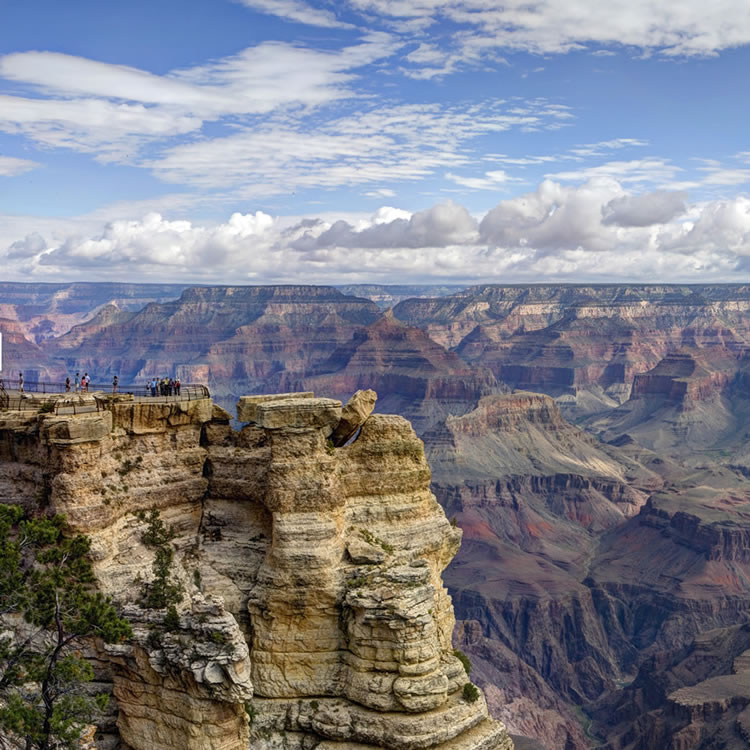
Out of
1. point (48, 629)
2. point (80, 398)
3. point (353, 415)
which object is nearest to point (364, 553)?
point (353, 415)

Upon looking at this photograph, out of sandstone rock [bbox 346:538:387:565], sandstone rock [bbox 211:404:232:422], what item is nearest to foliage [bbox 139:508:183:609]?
sandstone rock [bbox 211:404:232:422]

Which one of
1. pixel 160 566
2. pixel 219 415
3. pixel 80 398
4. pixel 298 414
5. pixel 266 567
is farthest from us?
pixel 219 415

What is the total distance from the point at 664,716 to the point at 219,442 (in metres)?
84.0

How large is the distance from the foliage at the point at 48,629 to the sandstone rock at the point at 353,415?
11402 millimetres

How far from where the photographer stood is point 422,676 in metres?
34.8

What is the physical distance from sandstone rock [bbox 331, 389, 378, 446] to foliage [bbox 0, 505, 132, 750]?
1140cm

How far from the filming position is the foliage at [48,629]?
31.2 meters

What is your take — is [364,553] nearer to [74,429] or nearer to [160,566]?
[160,566]

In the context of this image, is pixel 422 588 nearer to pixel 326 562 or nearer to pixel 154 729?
pixel 326 562

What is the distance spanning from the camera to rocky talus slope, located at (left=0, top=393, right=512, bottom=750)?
34000mm

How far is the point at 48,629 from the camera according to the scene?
111ft

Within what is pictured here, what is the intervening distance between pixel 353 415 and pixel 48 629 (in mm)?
14367

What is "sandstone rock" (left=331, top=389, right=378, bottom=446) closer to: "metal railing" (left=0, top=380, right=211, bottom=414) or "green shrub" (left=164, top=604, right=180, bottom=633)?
"metal railing" (left=0, top=380, right=211, bottom=414)

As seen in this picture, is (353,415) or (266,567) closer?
(266,567)
